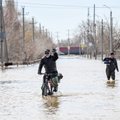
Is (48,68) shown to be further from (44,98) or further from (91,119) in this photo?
(91,119)

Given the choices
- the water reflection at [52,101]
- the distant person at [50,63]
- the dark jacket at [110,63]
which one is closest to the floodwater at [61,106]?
the water reflection at [52,101]

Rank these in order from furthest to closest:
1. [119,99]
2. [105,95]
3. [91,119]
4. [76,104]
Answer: [105,95]
[119,99]
[76,104]
[91,119]

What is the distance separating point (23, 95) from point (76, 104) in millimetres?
4461

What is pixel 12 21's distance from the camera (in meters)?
82.1

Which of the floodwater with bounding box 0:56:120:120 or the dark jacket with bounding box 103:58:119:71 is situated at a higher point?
the dark jacket with bounding box 103:58:119:71

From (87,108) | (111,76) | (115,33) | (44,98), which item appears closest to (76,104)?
(87,108)

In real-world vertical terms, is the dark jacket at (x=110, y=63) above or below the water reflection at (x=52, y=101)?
above

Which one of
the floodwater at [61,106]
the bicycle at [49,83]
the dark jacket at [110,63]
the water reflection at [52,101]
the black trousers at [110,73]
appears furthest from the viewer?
the black trousers at [110,73]

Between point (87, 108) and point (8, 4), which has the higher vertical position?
point (8, 4)

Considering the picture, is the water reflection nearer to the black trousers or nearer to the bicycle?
the bicycle

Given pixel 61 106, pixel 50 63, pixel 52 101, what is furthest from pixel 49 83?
pixel 61 106

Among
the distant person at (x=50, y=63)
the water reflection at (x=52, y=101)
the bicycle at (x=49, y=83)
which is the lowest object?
the water reflection at (x=52, y=101)

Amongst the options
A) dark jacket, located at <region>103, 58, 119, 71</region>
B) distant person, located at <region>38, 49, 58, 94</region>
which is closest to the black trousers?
dark jacket, located at <region>103, 58, 119, 71</region>

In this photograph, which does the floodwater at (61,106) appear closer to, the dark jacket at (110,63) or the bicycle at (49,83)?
the bicycle at (49,83)
